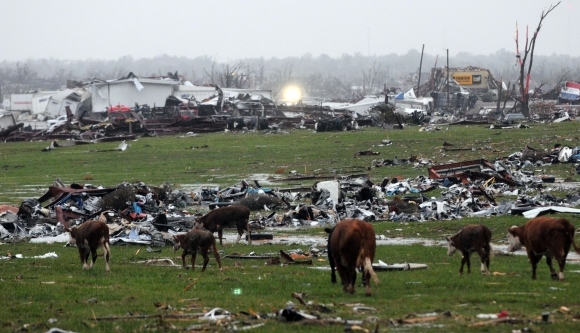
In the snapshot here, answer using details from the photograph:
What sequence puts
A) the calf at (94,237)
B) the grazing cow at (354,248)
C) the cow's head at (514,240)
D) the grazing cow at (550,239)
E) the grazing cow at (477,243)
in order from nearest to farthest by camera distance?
1. the grazing cow at (354,248)
2. the grazing cow at (550,239)
3. the grazing cow at (477,243)
4. the cow's head at (514,240)
5. the calf at (94,237)

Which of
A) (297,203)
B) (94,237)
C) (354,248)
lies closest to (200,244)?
(94,237)

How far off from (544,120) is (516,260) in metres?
50.5

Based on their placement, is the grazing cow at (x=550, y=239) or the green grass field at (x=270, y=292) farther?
the grazing cow at (x=550, y=239)

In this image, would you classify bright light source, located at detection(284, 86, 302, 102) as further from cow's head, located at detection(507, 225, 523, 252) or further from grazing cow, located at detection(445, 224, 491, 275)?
grazing cow, located at detection(445, 224, 491, 275)

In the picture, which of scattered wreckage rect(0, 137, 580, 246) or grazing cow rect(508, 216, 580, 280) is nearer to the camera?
grazing cow rect(508, 216, 580, 280)

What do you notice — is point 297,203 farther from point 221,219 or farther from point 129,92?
point 129,92

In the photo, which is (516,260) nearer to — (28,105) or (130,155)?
(130,155)

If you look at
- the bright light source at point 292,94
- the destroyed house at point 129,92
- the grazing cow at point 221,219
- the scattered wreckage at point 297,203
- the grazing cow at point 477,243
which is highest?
the grazing cow at point 477,243

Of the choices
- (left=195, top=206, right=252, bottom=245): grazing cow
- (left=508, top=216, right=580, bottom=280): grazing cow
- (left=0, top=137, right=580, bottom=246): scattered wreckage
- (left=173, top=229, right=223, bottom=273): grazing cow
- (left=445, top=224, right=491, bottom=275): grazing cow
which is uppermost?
(left=508, top=216, right=580, bottom=280): grazing cow

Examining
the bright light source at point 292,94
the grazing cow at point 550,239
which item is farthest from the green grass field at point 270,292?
the bright light source at point 292,94

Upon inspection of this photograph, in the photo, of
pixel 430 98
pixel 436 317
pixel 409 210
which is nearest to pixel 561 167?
pixel 409 210

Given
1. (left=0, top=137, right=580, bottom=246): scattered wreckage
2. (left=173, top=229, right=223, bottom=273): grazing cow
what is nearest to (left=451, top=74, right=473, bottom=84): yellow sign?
(left=0, top=137, right=580, bottom=246): scattered wreckage

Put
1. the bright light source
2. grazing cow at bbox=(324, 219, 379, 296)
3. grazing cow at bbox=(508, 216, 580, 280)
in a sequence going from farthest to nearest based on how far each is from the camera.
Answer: the bright light source, grazing cow at bbox=(508, 216, 580, 280), grazing cow at bbox=(324, 219, 379, 296)

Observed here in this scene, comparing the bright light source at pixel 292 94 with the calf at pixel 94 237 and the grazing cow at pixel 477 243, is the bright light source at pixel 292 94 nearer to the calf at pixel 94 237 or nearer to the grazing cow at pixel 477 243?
the calf at pixel 94 237
